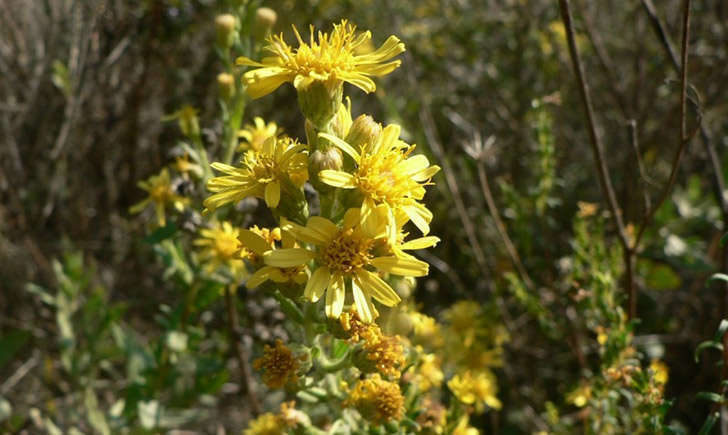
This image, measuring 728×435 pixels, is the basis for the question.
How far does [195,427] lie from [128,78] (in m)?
2.05

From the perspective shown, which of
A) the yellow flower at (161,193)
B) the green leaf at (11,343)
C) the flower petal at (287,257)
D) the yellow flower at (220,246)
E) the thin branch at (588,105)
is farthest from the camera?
the green leaf at (11,343)

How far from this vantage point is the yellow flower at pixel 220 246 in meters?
2.22

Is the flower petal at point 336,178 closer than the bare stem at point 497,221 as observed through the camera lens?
Yes

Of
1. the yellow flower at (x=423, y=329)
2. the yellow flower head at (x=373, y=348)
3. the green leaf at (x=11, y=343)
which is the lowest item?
the green leaf at (x=11, y=343)

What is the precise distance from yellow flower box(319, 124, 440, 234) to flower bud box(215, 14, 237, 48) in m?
0.97

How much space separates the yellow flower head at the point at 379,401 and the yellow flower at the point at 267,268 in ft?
1.09

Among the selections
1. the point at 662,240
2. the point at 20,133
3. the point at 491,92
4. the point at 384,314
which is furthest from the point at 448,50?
the point at 384,314

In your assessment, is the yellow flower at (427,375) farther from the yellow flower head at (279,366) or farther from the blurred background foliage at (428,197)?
the blurred background foliage at (428,197)

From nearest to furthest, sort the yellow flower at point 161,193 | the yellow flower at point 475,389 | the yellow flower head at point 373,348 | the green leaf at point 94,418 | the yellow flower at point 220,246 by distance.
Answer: the yellow flower head at point 373,348 → the yellow flower at point 475,389 → the yellow flower at point 220,246 → the yellow flower at point 161,193 → the green leaf at point 94,418

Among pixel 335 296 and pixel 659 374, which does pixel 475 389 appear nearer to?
pixel 659 374

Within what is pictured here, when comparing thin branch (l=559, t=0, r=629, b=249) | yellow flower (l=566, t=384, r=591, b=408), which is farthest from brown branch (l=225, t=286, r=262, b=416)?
thin branch (l=559, t=0, r=629, b=249)

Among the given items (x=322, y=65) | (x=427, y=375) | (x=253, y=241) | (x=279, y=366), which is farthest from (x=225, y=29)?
(x=427, y=375)

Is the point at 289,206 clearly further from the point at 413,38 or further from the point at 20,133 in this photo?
the point at 413,38

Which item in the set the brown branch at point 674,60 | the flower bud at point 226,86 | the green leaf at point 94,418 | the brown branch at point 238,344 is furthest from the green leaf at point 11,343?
the brown branch at point 674,60
